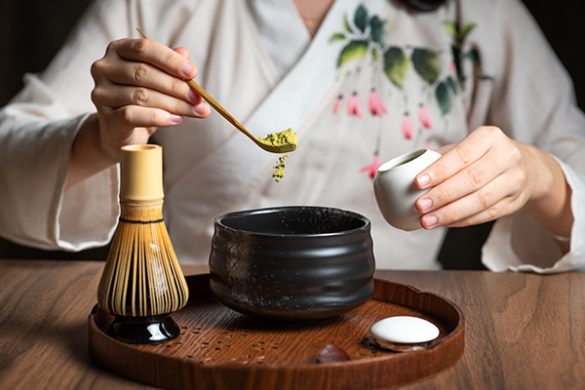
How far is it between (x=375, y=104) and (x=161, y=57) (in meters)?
0.70

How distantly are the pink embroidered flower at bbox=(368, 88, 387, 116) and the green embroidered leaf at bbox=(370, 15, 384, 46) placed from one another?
4.0 inches

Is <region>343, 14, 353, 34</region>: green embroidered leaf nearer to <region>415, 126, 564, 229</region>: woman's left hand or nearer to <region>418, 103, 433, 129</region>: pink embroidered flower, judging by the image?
<region>418, 103, 433, 129</region>: pink embroidered flower

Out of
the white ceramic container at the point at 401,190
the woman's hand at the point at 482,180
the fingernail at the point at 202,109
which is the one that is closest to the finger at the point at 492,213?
the woman's hand at the point at 482,180

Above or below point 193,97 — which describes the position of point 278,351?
below

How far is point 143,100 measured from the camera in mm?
1083

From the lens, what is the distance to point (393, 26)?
1.68m

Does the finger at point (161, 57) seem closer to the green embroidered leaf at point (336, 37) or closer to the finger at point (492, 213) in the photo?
the finger at point (492, 213)

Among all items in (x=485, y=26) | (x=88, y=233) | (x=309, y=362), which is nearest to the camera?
(x=309, y=362)

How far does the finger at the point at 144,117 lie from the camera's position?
3.52ft

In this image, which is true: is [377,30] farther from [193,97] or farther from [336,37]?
[193,97]

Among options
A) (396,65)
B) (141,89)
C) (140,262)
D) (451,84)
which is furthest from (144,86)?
(451,84)

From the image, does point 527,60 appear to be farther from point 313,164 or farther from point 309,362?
point 309,362

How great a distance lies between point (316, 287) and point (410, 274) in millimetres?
449

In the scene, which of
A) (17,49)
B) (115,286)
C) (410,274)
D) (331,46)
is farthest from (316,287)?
(17,49)
